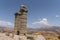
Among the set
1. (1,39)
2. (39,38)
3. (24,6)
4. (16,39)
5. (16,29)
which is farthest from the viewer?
(16,29)

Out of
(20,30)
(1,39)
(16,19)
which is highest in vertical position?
(16,19)

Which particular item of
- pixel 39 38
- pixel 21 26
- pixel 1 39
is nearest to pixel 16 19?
pixel 21 26

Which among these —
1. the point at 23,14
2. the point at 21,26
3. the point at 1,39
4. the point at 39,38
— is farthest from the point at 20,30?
the point at 1,39

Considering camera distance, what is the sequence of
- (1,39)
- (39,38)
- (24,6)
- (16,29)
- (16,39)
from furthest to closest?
(16,29) → (24,6) → (39,38) → (16,39) → (1,39)

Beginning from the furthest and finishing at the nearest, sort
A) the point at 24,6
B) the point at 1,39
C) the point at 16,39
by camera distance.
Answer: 1. the point at 24,6
2. the point at 16,39
3. the point at 1,39

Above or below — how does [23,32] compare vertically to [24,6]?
below

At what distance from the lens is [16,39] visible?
35.6ft

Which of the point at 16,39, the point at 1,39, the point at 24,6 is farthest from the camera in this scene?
the point at 24,6

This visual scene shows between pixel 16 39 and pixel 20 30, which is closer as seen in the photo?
pixel 16 39

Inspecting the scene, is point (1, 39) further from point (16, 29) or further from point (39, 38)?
point (16, 29)

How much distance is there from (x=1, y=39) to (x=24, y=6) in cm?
1337

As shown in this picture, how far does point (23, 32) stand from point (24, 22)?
56.7 inches

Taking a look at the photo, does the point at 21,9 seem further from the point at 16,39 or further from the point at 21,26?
the point at 16,39

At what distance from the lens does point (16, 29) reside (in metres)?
24.4
